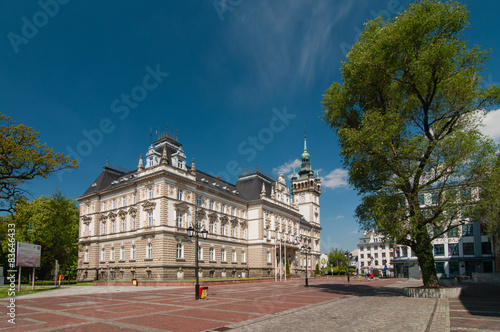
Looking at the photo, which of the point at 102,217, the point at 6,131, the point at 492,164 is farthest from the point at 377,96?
the point at 102,217

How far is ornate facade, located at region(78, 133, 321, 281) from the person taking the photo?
1735 inches

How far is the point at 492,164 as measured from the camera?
800 inches

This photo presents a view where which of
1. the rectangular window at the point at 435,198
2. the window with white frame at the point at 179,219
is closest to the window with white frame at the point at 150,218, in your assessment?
the window with white frame at the point at 179,219

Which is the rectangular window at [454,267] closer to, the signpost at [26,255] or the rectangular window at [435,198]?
the rectangular window at [435,198]

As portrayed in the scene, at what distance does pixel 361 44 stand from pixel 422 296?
57.9 ft

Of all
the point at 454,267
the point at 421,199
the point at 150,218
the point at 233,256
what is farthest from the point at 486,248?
the point at 150,218

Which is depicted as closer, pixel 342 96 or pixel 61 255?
pixel 342 96

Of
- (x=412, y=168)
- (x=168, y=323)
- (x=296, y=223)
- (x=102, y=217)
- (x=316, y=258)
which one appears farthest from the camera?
(x=316, y=258)

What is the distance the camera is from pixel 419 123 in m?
24.0

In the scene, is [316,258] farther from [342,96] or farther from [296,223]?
[342,96]

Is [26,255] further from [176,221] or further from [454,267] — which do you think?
[454,267]

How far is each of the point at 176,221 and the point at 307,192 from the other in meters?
50.3

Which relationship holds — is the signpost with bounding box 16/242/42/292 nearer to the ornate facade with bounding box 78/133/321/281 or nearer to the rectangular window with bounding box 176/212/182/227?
the ornate facade with bounding box 78/133/321/281

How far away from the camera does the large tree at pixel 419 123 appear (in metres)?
20.8
